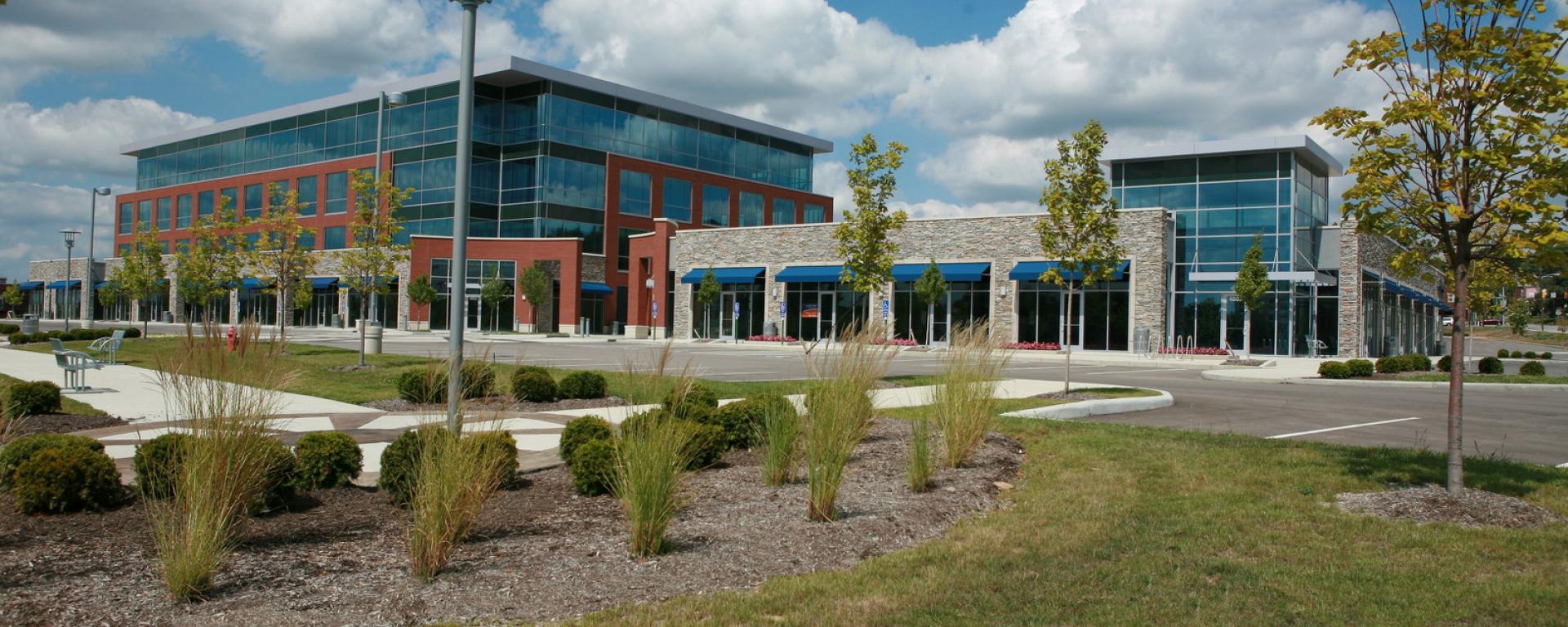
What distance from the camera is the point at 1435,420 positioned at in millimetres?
13883

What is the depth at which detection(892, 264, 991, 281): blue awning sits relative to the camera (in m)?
40.3

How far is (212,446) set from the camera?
15.7 feet

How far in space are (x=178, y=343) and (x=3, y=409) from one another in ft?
11.7

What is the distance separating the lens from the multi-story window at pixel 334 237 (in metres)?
61.7

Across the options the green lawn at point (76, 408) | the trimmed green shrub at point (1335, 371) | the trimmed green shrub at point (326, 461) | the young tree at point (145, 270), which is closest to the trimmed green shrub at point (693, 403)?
the trimmed green shrub at point (326, 461)

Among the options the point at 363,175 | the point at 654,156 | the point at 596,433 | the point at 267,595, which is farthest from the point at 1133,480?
the point at 654,156

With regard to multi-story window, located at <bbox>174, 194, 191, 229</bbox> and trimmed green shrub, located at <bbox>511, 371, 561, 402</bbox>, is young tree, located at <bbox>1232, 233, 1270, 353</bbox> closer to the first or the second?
trimmed green shrub, located at <bbox>511, 371, 561, 402</bbox>

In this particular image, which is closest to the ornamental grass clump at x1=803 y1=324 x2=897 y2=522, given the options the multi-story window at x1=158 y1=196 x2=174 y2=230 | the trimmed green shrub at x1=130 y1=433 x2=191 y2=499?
the trimmed green shrub at x1=130 y1=433 x2=191 y2=499

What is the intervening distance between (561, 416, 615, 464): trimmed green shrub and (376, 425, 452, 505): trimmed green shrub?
1.53 m

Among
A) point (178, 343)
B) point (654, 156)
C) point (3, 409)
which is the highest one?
point (654, 156)

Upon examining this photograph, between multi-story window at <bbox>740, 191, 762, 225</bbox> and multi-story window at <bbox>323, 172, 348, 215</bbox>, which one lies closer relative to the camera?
multi-story window at <bbox>323, 172, 348, 215</bbox>

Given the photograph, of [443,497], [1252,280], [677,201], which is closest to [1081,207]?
[443,497]

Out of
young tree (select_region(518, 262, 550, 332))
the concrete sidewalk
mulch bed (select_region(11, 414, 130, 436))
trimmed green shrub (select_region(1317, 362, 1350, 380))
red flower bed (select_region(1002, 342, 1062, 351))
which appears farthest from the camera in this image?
young tree (select_region(518, 262, 550, 332))

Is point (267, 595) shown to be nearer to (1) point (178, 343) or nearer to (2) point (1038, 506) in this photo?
(1) point (178, 343)
